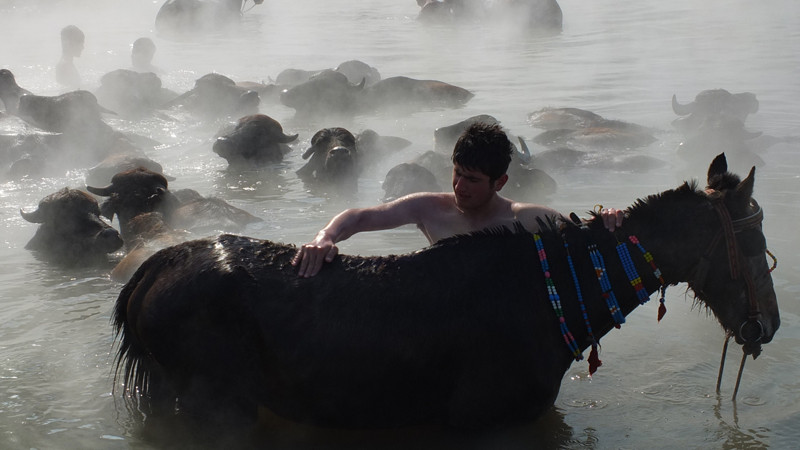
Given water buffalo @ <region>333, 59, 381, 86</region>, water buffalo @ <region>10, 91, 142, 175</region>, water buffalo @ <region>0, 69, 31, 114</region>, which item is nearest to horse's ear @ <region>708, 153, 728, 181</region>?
water buffalo @ <region>10, 91, 142, 175</region>

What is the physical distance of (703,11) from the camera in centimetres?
2981

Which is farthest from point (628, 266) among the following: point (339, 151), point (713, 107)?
point (713, 107)

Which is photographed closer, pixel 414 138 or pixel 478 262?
pixel 478 262

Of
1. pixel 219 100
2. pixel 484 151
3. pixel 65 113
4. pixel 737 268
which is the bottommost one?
pixel 219 100

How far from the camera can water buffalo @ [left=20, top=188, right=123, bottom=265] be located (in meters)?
8.78

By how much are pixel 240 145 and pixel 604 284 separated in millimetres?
9504

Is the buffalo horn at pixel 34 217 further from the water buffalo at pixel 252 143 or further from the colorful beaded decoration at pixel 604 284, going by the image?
the colorful beaded decoration at pixel 604 284

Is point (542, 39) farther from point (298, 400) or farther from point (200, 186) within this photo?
point (298, 400)

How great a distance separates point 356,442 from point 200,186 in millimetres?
7946

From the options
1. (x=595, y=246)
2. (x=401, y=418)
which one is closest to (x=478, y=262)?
(x=595, y=246)

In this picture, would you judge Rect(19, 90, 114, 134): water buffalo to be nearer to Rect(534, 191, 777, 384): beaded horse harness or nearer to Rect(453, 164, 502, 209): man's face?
Rect(453, 164, 502, 209): man's face

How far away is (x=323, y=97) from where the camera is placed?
16.8 metres

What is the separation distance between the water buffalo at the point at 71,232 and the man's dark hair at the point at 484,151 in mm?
5296

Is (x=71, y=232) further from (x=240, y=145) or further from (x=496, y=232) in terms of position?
(x=496, y=232)
